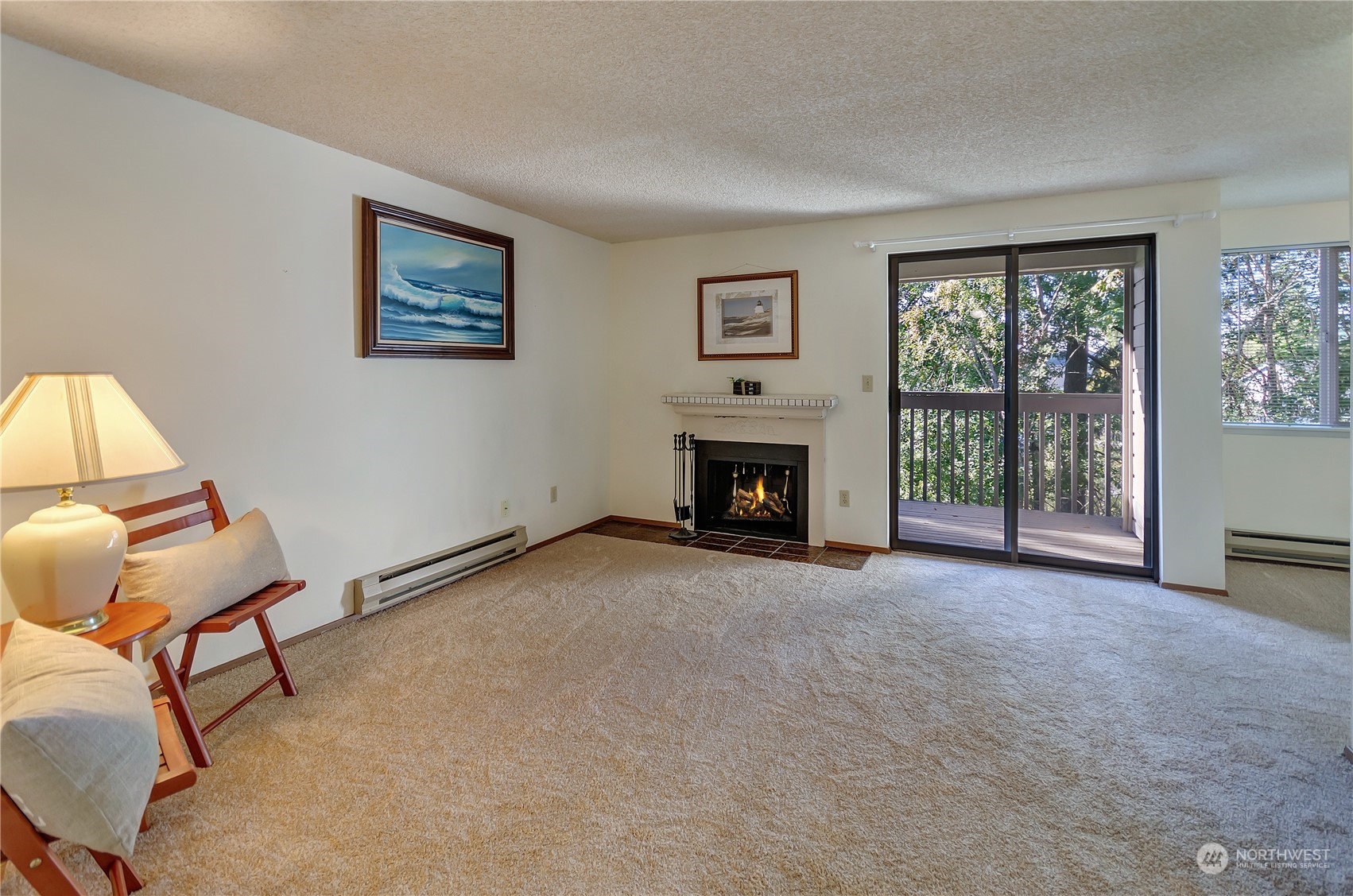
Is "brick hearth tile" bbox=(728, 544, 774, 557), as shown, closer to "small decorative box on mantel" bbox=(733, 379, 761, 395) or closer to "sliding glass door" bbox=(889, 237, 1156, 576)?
"sliding glass door" bbox=(889, 237, 1156, 576)

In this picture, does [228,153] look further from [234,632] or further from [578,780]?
[578,780]

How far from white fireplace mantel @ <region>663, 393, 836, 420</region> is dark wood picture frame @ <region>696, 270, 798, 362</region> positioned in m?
0.35

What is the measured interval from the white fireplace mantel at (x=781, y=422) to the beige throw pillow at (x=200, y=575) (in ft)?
9.97

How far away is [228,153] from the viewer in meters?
2.56

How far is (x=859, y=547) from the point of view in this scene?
4434 mm

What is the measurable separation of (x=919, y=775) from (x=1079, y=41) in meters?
2.37

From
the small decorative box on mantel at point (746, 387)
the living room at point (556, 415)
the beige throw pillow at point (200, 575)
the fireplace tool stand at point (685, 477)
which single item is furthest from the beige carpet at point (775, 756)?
the small decorative box on mantel at point (746, 387)

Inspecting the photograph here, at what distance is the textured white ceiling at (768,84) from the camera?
1.88m

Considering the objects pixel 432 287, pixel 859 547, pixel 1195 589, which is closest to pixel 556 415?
pixel 432 287

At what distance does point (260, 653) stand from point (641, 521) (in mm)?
2912

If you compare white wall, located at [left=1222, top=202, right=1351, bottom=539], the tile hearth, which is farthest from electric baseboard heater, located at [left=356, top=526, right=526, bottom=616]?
white wall, located at [left=1222, top=202, right=1351, bottom=539]

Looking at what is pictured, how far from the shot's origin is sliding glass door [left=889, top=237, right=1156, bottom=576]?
12.6 ft

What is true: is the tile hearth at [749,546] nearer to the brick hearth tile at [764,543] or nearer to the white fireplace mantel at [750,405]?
the brick hearth tile at [764,543]

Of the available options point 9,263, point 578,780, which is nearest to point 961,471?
point 578,780
